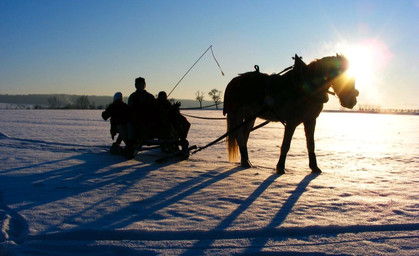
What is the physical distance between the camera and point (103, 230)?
114 inches

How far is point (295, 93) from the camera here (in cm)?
563

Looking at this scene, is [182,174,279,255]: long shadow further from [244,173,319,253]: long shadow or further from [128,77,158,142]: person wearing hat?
[128,77,158,142]: person wearing hat

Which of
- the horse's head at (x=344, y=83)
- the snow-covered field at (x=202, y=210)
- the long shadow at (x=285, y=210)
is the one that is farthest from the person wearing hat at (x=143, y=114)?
the horse's head at (x=344, y=83)

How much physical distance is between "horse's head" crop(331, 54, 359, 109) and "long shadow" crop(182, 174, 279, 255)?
168 centimetres

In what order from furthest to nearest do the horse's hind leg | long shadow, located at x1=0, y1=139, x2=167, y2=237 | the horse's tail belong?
the horse's tail < the horse's hind leg < long shadow, located at x1=0, y1=139, x2=167, y2=237

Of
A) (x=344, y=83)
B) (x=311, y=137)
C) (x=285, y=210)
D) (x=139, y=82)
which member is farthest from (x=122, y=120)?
(x=285, y=210)

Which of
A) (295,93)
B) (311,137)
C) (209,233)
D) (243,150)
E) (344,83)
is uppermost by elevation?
(344,83)

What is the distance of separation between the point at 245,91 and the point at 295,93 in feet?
3.38

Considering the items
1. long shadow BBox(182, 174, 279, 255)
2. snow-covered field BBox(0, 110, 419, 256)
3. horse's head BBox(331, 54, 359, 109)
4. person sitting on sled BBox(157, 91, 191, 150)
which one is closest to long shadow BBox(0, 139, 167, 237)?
snow-covered field BBox(0, 110, 419, 256)

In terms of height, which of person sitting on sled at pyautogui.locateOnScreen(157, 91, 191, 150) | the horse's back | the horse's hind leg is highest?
the horse's back

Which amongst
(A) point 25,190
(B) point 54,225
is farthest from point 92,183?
(B) point 54,225

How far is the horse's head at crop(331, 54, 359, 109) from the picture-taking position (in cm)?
545

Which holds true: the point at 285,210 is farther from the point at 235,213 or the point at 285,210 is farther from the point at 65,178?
the point at 65,178

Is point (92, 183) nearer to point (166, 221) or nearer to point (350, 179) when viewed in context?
point (166, 221)
